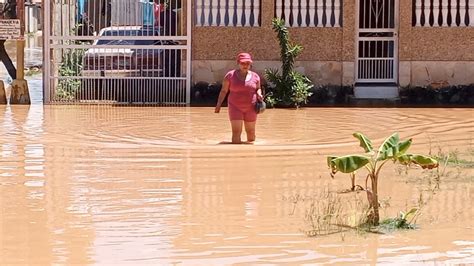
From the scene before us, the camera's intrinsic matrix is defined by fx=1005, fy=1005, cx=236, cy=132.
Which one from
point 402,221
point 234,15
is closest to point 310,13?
point 234,15

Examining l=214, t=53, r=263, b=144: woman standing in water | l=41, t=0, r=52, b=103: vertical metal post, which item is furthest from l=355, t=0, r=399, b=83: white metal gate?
l=214, t=53, r=263, b=144: woman standing in water

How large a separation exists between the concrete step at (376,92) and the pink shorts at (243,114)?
7653 mm

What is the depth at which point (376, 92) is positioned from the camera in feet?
69.7

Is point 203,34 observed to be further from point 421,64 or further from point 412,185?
point 412,185

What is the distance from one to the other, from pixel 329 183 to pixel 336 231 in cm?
250

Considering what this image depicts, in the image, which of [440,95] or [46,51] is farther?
[440,95]

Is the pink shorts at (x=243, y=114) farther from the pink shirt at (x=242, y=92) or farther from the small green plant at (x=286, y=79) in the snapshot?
the small green plant at (x=286, y=79)

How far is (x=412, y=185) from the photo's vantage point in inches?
406

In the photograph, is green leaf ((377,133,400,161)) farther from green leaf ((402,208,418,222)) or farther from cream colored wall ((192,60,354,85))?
cream colored wall ((192,60,354,85))

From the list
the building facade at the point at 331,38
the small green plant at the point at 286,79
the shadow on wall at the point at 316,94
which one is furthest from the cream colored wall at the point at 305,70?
the small green plant at the point at 286,79

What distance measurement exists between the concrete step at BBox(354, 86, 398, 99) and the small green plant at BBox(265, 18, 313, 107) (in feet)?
4.78

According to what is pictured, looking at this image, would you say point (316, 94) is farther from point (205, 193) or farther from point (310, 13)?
point (205, 193)

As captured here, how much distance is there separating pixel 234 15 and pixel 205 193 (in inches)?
444

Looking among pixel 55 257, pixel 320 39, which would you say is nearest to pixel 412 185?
pixel 55 257
